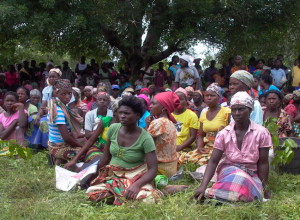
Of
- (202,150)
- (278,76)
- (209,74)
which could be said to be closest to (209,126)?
(202,150)

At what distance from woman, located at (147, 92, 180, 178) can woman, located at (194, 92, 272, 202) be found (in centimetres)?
95

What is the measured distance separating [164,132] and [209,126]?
43.9 inches

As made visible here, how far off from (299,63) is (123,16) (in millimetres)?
5233

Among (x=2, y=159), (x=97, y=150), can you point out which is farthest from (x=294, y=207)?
(x=2, y=159)

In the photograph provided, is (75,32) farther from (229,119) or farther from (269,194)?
(269,194)

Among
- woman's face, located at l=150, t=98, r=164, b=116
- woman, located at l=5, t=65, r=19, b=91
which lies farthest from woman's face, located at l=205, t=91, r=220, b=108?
woman, located at l=5, t=65, r=19, b=91

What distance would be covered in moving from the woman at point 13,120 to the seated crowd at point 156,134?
18 mm

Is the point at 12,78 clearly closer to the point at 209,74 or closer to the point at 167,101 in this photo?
the point at 209,74

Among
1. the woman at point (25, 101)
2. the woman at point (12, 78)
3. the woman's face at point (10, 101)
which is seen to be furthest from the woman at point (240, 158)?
the woman at point (12, 78)

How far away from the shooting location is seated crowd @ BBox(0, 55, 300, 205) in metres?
4.65

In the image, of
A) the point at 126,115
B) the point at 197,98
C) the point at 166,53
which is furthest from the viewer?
the point at 166,53

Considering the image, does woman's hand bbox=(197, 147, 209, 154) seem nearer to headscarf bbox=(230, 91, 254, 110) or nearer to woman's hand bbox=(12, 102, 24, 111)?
headscarf bbox=(230, 91, 254, 110)

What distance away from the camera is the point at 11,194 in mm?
5148

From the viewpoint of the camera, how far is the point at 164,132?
5.54 meters
